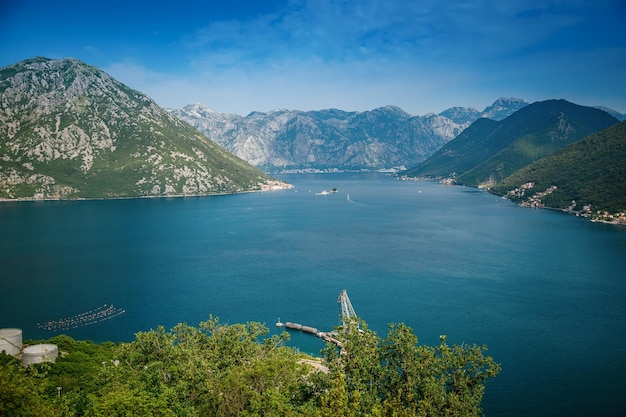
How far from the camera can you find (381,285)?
10062cm

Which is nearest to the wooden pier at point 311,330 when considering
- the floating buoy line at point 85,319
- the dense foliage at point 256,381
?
the dense foliage at point 256,381

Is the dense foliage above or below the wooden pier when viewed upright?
above

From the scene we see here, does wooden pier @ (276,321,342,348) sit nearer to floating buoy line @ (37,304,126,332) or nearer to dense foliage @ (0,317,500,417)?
dense foliage @ (0,317,500,417)

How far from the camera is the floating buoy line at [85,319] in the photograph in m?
77.1

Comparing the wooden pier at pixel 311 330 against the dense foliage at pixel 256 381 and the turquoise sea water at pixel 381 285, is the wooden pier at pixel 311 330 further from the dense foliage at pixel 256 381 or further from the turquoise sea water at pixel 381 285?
the dense foliage at pixel 256 381

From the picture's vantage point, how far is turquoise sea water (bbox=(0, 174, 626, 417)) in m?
66.4

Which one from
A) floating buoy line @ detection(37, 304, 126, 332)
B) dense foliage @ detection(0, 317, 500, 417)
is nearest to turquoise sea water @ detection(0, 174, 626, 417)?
floating buoy line @ detection(37, 304, 126, 332)

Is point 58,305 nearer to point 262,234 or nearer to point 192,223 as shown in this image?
point 262,234

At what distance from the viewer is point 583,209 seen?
196 m

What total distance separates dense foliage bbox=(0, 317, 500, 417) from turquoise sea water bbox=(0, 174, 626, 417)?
18258 mm

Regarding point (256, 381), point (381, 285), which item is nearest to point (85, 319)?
point (256, 381)

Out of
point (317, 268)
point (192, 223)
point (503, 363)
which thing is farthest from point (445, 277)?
point (192, 223)

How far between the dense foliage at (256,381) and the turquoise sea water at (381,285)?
59.9ft

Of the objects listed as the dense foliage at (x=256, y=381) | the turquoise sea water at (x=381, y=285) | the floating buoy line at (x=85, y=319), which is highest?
the dense foliage at (x=256, y=381)
